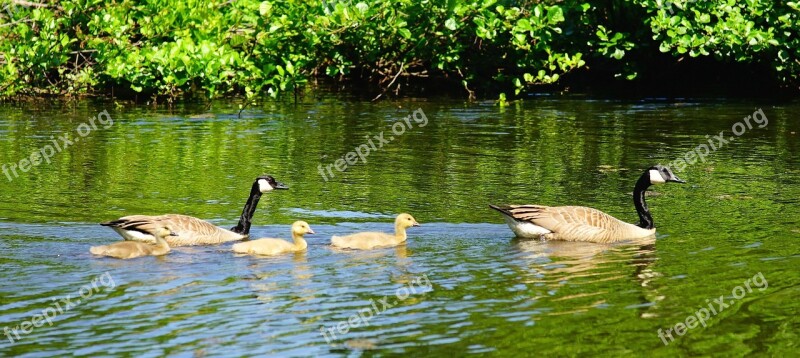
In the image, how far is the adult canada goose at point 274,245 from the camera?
12.5 metres

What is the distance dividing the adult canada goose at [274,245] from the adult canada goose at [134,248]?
792 millimetres

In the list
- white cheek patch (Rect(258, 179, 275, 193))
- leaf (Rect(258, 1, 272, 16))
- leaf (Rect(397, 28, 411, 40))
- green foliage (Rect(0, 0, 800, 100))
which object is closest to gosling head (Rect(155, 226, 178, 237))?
white cheek patch (Rect(258, 179, 275, 193))

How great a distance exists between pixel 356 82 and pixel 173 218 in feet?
57.5

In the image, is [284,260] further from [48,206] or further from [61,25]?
[61,25]

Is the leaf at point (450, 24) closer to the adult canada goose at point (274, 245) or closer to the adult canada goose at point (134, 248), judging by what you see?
the adult canada goose at point (274, 245)

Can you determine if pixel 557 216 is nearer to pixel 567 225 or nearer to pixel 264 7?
pixel 567 225

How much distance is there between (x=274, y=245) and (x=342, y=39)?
14354 mm

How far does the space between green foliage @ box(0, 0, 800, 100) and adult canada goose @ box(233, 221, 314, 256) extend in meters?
11.5

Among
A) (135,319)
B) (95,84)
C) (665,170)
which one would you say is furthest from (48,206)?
(95,84)

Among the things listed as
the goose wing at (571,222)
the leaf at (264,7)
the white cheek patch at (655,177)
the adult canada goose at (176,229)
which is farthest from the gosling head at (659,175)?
the leaf at (264,7)

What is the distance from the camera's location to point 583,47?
88.4 ft

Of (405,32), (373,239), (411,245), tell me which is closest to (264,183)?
(373,239)

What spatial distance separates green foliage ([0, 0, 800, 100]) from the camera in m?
24.2

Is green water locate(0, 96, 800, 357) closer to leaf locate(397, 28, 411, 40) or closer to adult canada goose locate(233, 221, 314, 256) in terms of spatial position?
adult canada goose locate(233, 221, 314, 256)
